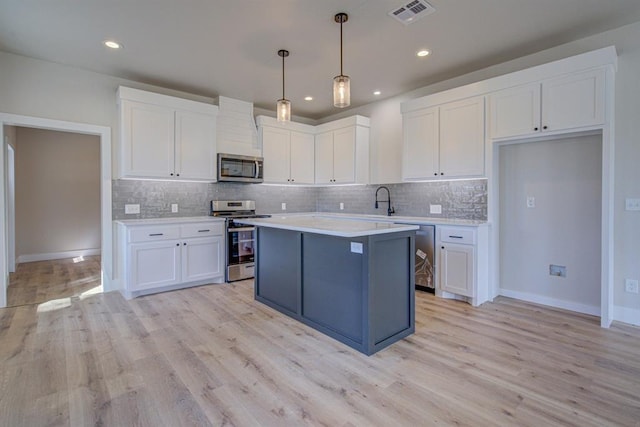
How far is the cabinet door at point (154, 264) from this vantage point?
3843 mm

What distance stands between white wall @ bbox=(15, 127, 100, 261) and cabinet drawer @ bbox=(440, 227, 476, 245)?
22.3 ft

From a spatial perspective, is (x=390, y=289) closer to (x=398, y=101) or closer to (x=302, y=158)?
(x=398, y=101)

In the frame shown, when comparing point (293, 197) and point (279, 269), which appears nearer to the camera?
point (279, 269)

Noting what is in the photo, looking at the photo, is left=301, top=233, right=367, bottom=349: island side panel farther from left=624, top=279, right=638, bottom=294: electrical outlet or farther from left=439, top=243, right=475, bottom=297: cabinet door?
left=624, top=279, right=638, bottom=294: electrical outlet

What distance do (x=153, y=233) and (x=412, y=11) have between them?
143 inches

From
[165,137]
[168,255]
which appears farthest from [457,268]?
[165,137]

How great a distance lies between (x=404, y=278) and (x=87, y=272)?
203 inches

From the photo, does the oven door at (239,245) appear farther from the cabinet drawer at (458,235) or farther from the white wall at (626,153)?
the white wall at (626,153)

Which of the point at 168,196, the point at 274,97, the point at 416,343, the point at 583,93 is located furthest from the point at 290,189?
the point at 583,93

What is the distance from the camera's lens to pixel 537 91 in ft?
10.7

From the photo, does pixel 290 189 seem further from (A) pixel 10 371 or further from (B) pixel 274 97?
(A) pixel 10 371

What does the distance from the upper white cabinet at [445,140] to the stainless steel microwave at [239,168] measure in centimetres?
226

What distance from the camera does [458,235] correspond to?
371 cm

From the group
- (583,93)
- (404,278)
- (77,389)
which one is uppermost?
(583,93)
